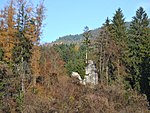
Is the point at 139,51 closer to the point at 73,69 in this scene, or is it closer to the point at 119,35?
the point at 119,35

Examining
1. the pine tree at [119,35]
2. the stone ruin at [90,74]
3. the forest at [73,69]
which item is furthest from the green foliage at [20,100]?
the pine tree at [119,35]

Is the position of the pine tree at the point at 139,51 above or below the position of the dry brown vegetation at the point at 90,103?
above

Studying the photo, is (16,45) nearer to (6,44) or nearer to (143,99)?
(6,44)

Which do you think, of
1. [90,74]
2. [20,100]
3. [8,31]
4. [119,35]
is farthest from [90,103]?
[119,35]

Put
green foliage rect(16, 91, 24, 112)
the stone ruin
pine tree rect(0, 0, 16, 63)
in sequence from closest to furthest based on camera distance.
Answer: green foliage rect(16, 91, 24, 112), pine tree rect(0, 0, 16, 63), the stone ruin

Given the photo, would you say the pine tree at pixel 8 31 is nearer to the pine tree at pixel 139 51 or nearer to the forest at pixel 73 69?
the forest at pixel 73 69

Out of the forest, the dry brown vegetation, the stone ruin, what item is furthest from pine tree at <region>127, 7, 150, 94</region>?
the dry brown vegetation

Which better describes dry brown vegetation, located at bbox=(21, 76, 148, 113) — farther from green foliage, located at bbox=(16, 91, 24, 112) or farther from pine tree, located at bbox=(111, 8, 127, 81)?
pine tree, located at bbox=(111, 8, 127, 81)

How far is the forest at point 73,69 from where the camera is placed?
26.4 m

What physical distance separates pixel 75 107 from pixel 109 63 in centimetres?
1918

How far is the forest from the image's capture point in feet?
86.7

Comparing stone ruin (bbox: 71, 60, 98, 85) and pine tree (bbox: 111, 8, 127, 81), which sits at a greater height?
pine tree (bbox: 111, 8, 127, 81)

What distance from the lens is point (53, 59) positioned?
45719 mm

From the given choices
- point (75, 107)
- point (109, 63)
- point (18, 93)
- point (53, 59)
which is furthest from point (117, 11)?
point (75, 107)
